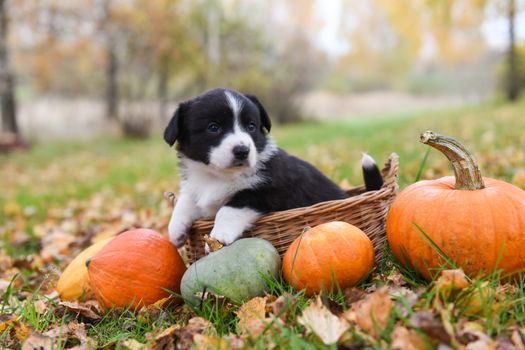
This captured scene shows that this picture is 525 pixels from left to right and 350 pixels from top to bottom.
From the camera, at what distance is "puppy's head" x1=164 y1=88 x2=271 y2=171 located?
2.35 meters

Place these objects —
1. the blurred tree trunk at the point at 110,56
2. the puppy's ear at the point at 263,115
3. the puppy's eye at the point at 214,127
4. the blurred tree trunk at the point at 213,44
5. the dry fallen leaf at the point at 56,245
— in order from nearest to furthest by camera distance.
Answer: the puppy's eye at the point at 214,127
the puppy's ear at the point at 263,115
the dry fallen leaf at the point at 56,245
the blurred tree trunk at the point at 110,56
the blurred tree trunk at the point at 213,44

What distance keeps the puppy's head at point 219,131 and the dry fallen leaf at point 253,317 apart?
737 millimetres

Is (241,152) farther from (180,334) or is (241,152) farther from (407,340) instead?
(407,340)

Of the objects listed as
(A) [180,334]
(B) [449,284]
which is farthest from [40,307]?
(B) [449,284]

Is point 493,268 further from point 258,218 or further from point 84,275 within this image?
point 84,275

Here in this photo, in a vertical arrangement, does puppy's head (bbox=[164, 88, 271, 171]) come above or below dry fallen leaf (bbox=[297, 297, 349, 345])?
above

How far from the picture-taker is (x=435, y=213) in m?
2.02

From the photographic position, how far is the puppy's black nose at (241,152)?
2.31m

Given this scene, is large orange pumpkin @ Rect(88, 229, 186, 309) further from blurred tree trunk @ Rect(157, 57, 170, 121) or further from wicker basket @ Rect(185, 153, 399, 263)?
→ blurred tree trunk @ Rect(157, 57, 170, 121)

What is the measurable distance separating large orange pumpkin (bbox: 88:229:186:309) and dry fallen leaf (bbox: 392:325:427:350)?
116 centimetres

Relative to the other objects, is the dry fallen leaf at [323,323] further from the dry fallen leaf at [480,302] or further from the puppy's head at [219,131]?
the puppy's head at [219,131]

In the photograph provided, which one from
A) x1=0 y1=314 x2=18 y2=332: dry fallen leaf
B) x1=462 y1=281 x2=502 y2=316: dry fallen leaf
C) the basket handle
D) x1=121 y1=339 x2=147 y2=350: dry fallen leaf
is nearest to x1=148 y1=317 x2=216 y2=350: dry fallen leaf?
x1=121 y1=339 x2=147 y2=350: dry fallen leaf

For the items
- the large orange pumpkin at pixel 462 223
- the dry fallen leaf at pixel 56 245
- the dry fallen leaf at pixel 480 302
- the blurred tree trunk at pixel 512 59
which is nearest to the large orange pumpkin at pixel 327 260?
the large orange pumpkin at pixel 462 223

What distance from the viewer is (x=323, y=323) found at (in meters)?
1.60
